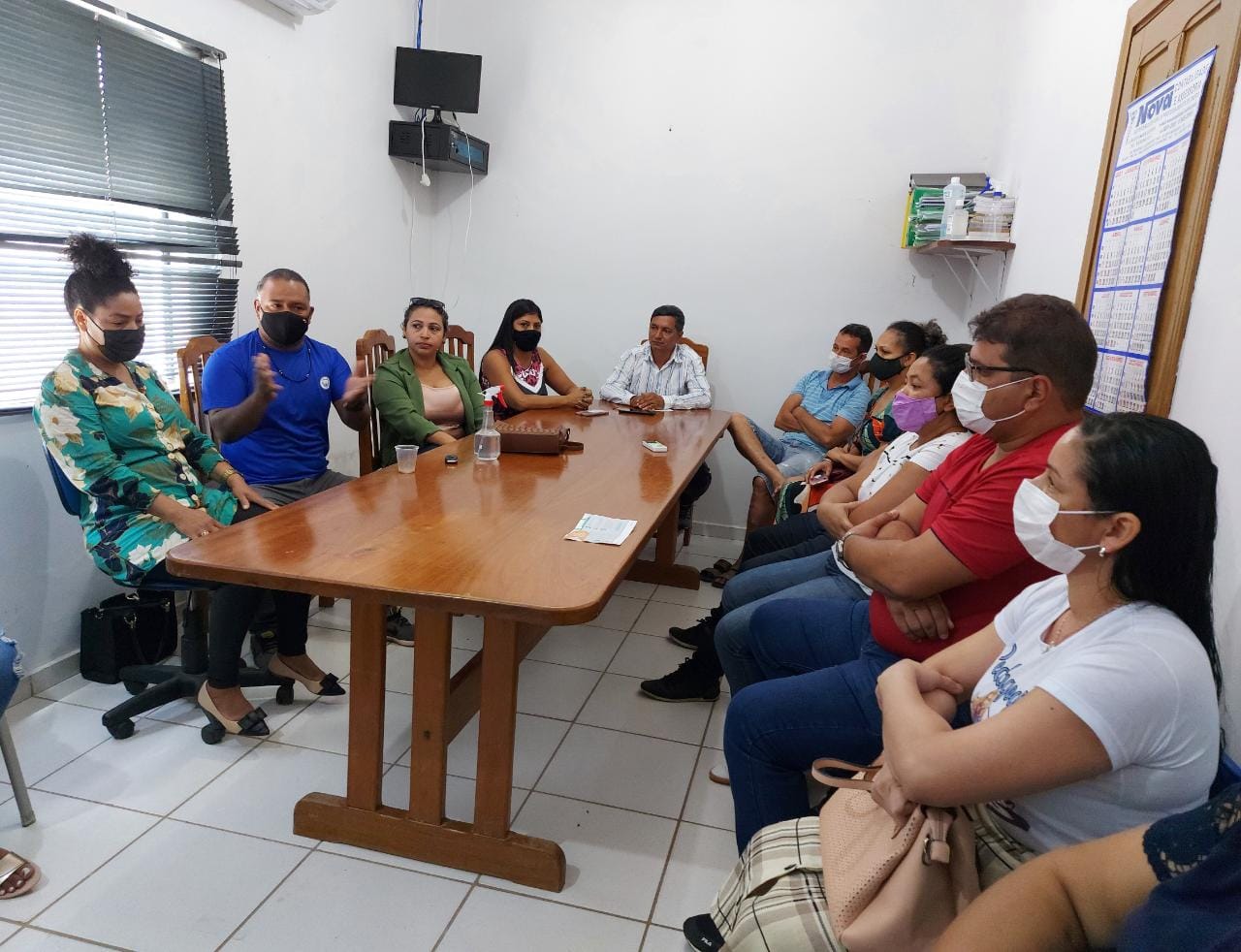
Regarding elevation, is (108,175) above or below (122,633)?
above

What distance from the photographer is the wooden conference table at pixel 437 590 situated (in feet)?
5.07

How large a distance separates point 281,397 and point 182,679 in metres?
0.97

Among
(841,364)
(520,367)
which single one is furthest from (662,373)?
(841,364)

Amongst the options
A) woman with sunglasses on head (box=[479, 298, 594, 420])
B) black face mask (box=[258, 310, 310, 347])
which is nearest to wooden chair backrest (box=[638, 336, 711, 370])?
woman with sunglasses on head (box=[479, 298, 594, 420])

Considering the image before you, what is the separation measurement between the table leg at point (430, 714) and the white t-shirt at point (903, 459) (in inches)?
39.0

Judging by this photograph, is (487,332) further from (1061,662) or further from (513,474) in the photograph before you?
(1061,662)

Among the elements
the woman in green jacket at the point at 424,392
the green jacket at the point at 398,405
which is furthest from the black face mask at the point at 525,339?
the green jacket at the point at 398,405

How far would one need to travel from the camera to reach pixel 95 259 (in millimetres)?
2189

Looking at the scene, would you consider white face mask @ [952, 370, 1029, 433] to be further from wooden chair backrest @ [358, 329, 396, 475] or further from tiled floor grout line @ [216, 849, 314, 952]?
wooden chair backrest @ [358, 329, 396, 475]

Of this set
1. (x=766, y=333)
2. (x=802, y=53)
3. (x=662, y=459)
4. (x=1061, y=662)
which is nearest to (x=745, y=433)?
(x=766, y=333)

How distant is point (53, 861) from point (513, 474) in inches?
57.8

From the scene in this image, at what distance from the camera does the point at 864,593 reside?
6.80 feet

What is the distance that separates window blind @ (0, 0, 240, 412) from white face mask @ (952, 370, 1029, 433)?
2551mm

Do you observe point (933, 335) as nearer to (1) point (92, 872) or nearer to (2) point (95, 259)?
(2) point (95, 259)
